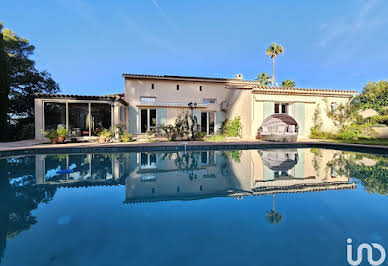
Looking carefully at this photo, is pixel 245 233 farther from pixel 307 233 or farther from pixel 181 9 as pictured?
pixel 181 9

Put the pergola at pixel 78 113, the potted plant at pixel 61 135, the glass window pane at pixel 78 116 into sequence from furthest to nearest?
the glass window pane at pixel 78 116 → the pergola at pixel 78 113 → the potted plant at pixel 61 135

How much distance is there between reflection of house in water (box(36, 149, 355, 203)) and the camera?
4078 mm

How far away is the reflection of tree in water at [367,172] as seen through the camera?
433 cm

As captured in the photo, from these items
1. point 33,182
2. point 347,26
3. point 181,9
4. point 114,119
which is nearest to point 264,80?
point 347,26

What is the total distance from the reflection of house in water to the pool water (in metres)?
0.03

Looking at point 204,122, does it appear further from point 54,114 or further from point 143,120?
point 54,114

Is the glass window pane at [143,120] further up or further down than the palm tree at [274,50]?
further down

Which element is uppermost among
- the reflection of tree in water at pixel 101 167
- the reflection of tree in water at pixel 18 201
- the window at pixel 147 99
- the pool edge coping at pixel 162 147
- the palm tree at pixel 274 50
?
the palm tree at pixel 274 50

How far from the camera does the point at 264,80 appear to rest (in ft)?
94.7

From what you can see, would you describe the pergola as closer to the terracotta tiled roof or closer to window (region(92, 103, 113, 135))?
window (region(92, 103, 113, 135))

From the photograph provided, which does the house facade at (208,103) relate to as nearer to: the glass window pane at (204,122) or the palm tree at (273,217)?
the glass window pane at (204,122)

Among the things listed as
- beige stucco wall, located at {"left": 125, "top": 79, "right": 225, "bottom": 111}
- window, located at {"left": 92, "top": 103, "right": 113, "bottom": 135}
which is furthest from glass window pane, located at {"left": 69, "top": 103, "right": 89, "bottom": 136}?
beige stucco wall, located at {"left": 125, "top": 79, "right": 225, "bottom": 111}

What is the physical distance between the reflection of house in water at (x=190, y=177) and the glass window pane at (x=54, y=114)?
947cm

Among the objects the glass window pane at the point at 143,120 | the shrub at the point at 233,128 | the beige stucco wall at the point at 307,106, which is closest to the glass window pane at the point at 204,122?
the shrub at the point at 233,128
